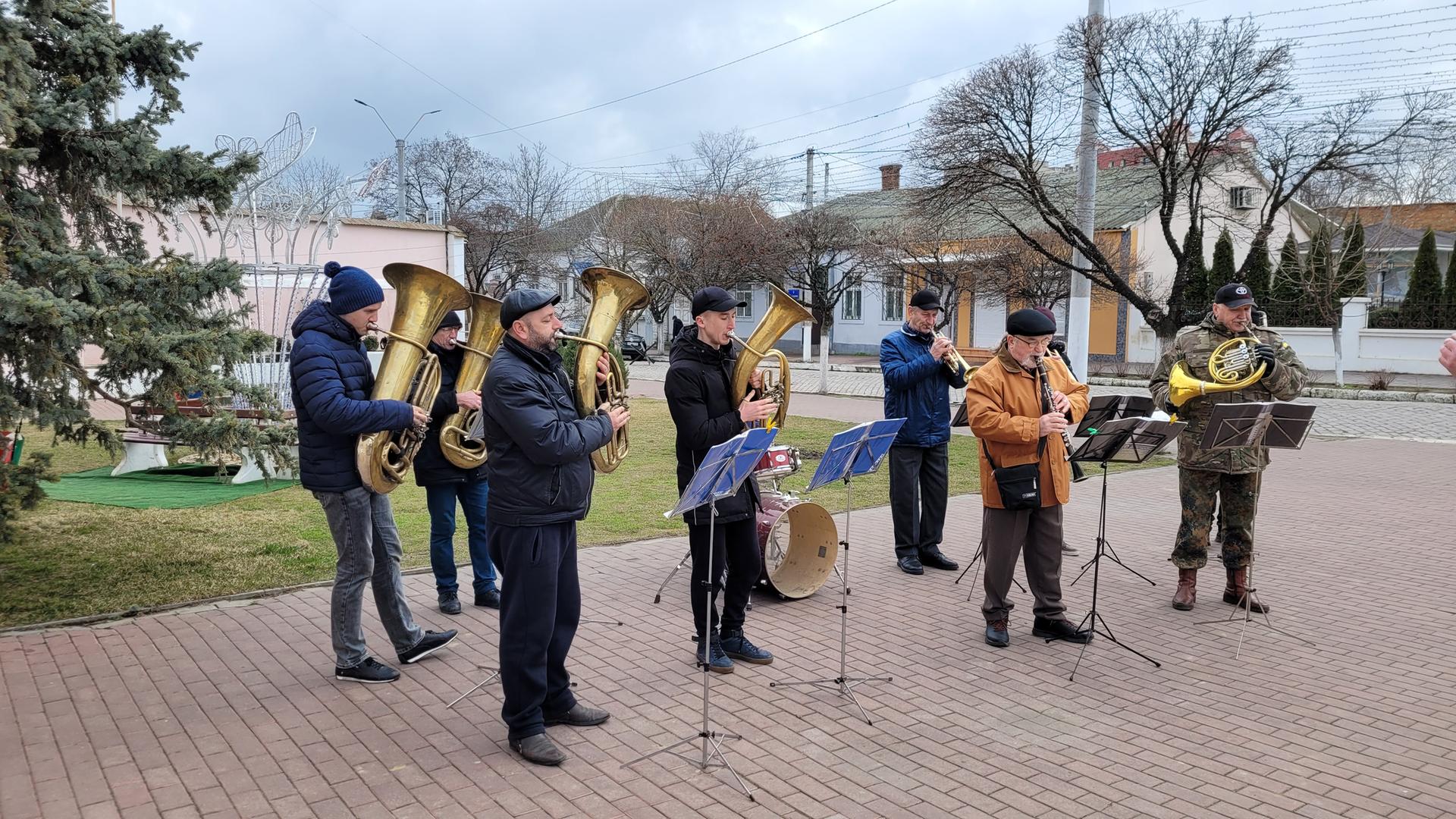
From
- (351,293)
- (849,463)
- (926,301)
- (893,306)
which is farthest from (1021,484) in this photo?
(893,306)

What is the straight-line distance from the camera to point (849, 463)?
17.5ft

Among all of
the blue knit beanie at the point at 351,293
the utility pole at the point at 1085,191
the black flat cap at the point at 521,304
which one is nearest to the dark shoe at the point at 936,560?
the black flat cap at the point at 521,304

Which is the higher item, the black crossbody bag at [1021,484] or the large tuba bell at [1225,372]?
the large tuba bell at [1225,372]

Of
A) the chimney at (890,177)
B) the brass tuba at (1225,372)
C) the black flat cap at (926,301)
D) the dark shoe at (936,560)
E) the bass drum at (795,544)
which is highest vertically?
the chimney at (890,177)

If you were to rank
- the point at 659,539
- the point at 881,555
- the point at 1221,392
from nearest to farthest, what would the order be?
the point at 1221,392, the point at 881,555, the point at 659,539

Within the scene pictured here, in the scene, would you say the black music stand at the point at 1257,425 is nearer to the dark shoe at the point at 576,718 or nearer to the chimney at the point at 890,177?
the dark shoe at the point at 576,718

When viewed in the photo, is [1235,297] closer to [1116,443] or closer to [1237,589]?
[1116,443]

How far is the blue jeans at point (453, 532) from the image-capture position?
652cm

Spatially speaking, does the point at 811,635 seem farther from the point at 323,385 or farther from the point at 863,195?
the point at 863,195

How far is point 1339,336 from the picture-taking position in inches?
1082

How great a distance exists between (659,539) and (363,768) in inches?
191

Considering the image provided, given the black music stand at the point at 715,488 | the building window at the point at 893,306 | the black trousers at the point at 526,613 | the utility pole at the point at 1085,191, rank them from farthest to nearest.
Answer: the building window at the point at 893,306 → the utility pole at the point at 1085,191 → the black trousers at the point at 526,613 → the black music stand at the point at 715,488

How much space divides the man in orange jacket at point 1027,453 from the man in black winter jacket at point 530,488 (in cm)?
249

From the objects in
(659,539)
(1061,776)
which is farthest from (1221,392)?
(659,539)
